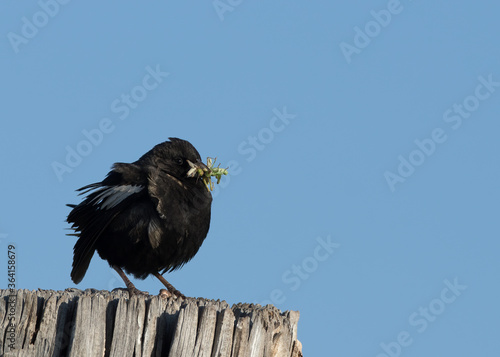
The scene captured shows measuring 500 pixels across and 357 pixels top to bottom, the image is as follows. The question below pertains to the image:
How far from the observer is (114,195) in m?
8.49

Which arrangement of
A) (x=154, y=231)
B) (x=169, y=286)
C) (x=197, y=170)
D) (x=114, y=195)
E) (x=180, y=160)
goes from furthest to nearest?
1. (x=180, y=160)
2. (x=197, y=170)
3. (x=169, y=286)
4. (x=114, y=195)
5. (x=154, y=231)

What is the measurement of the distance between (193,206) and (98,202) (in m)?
1.16

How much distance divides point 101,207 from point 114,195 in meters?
0.23

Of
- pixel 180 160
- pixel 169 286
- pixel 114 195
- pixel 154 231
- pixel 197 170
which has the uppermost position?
pixel 180 160

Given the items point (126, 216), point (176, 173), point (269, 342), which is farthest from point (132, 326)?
point (176, 173)

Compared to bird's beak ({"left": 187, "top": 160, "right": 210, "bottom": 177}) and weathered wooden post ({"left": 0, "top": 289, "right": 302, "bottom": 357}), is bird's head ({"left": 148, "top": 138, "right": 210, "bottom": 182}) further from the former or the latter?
weathered wooden post ({"left": 0, "top": 289, "right": 302, "bottom": 357})

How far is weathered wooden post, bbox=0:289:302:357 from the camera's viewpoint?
4.54 meters

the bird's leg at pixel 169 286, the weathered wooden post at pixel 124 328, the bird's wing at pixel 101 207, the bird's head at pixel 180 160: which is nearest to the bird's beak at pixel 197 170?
the bird's head at pixel 180 160

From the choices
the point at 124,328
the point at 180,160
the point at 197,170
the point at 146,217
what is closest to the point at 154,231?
the point at 146,217

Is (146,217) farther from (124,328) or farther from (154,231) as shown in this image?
(124,328)

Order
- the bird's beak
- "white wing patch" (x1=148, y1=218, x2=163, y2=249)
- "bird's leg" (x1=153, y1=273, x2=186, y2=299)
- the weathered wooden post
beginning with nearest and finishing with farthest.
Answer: the weathered wooden post → "white wing patch" (x1=148, y1=218, x2=163, y2=249) → "bird's leg" (x1=153, y1=273, x2=186, y2=299) → the bird's beak

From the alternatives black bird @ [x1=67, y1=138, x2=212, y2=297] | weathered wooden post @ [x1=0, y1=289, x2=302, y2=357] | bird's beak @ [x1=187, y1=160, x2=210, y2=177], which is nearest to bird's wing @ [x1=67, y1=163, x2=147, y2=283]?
black bird @ [x1=67, y1=138, x2=212, y2=297]

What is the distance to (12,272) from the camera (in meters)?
5.63

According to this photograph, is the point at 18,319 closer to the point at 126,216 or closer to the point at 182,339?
the point at 182,339
